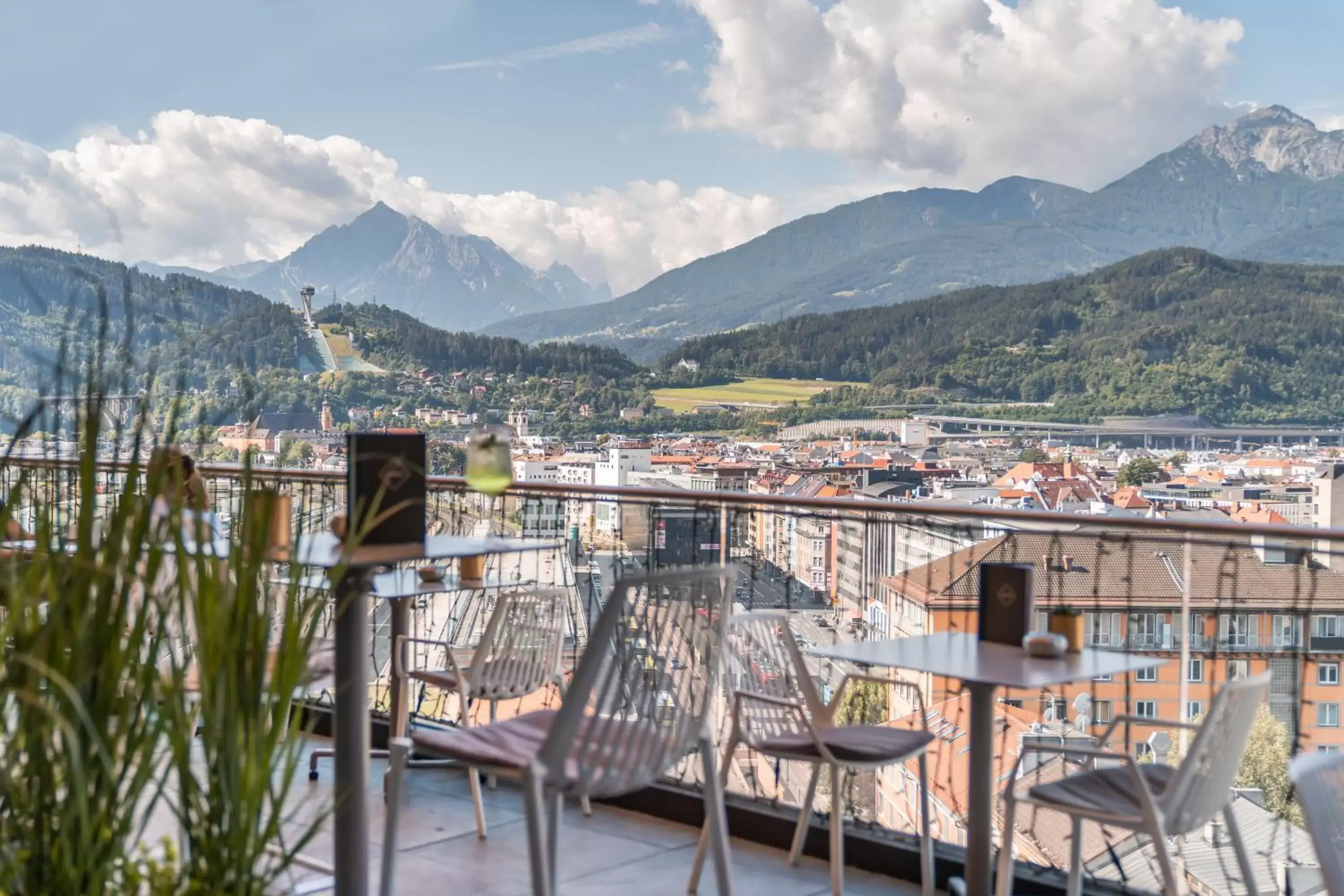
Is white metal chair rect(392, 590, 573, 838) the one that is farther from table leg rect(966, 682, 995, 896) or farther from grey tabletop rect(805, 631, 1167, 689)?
table leg rect(966, 682, 995, 896)

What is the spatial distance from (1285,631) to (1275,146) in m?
56.4

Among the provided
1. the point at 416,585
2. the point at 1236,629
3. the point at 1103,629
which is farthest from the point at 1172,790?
the point at 416,585

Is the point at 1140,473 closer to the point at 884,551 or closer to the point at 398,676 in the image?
the point at 884,551

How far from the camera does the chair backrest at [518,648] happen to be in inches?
161

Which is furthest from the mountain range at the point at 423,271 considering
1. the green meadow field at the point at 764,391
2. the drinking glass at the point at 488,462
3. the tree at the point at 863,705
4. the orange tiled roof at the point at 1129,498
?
the drinking glass at the point at 488,462

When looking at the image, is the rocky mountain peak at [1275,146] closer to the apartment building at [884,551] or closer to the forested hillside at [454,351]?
the forested hillside at [454,351]

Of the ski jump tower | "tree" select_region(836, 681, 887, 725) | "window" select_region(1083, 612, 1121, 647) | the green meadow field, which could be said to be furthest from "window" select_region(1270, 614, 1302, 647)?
the green meadow field

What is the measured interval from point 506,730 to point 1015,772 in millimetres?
1194

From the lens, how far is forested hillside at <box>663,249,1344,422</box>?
2922 centimetres

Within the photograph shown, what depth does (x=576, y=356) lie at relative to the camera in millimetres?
26828

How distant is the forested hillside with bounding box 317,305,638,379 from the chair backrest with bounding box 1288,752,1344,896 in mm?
15452

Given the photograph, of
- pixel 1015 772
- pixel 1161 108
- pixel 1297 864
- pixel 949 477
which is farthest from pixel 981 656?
pixel 1161 108

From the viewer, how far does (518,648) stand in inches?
163

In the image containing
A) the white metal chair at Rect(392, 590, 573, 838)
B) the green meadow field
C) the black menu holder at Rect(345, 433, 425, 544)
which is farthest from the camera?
the green meadow field
